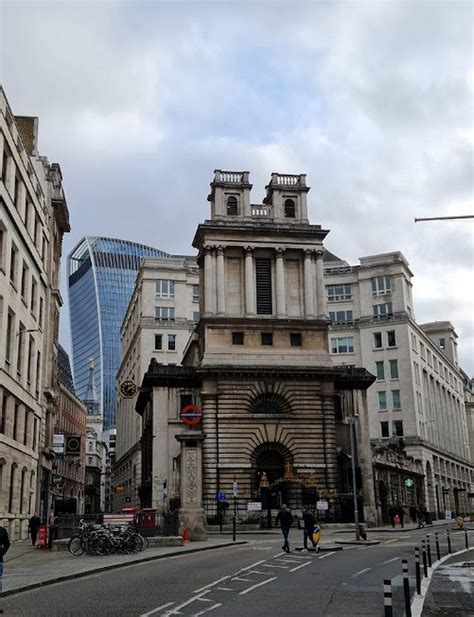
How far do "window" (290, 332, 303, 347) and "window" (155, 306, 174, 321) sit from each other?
112 ft

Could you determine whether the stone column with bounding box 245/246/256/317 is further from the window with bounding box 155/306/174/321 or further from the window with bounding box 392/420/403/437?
the window with bounding box 392/420/403/437

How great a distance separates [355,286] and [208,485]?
47.3 metres

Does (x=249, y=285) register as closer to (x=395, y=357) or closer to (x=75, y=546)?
(x=395, y=357)

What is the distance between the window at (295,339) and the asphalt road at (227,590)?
118 feet

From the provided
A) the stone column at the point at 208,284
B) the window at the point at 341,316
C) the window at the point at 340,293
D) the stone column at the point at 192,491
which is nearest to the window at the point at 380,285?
the window at the point at 340,293

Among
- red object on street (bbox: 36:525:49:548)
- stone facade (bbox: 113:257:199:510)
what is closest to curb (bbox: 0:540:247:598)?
red object on street (bbox: 36:525:49:548)

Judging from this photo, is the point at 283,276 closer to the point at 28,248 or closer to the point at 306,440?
the point at 306,440

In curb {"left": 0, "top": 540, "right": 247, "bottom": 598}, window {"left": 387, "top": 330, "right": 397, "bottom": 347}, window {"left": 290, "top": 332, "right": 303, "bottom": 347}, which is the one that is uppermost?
window {"left": 387, "top": 330, "right": 397, "bottom": 347}

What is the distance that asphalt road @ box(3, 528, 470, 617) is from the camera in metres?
14.6

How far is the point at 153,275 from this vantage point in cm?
9506

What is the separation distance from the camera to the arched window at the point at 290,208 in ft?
221

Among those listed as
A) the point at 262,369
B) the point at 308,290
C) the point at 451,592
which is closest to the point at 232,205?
the point at 308,290

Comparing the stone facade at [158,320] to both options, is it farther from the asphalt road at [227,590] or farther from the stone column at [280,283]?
A: the asphalt road at [227,590]

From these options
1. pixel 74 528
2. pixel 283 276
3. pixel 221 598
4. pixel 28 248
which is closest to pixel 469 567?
pixel 221 598
